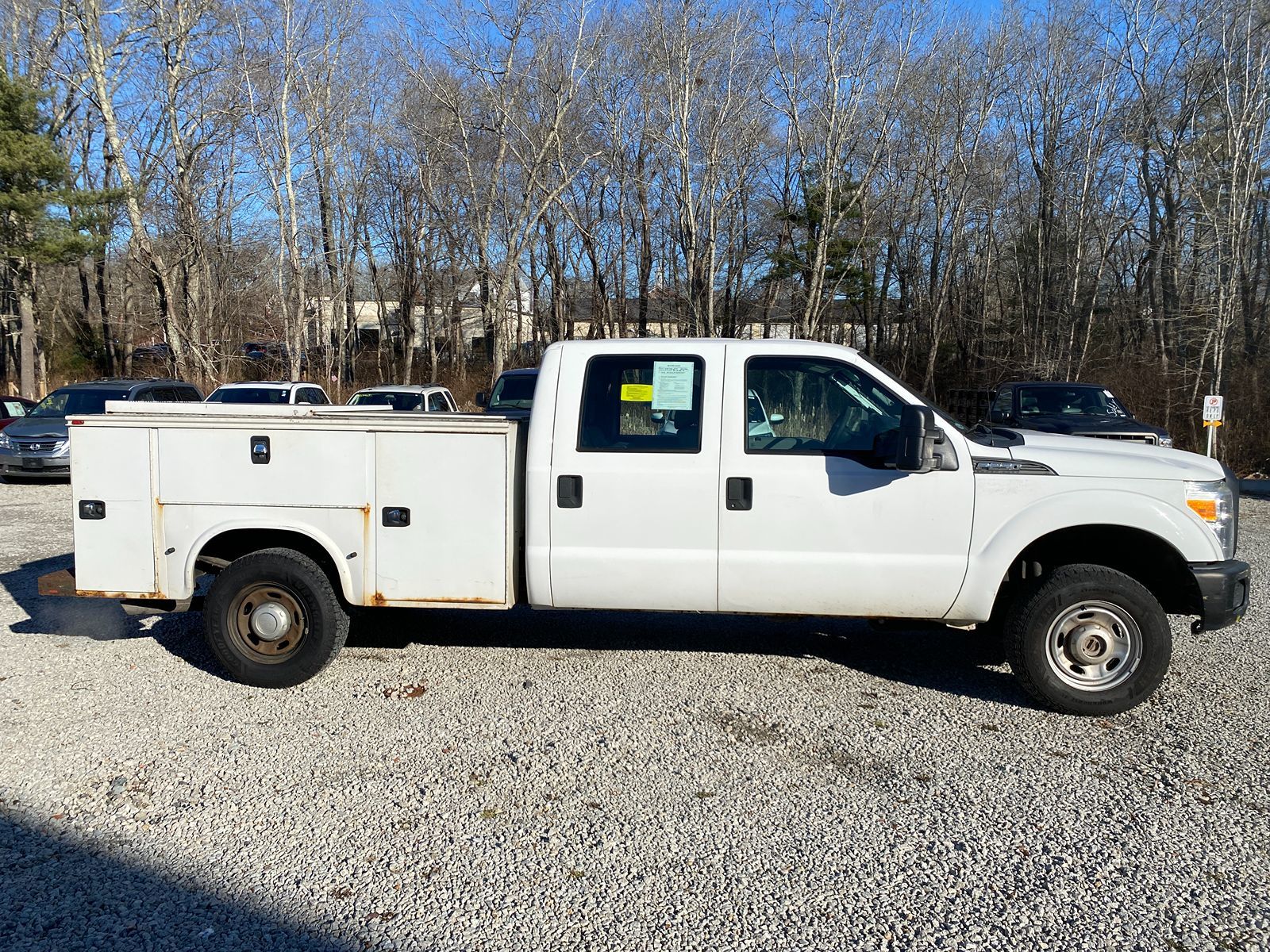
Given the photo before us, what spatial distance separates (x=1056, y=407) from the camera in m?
14.9

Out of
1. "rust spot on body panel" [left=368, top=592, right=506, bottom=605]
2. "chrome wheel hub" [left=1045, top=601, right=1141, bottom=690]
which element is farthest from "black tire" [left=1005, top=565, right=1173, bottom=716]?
"rust spot on body panel" [left=368, top=592, right=506, bottom=605]

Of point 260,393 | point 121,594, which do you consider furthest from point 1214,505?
point 260,393

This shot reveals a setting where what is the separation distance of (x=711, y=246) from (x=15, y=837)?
2370cm

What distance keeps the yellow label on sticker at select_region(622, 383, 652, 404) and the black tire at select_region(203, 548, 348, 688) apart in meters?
2.09

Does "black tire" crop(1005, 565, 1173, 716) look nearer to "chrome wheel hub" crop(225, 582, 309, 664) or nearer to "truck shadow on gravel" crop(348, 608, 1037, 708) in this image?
"truck shadow on gravel" crop(348, 608, 1037, 708)

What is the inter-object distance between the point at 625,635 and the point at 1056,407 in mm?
11108

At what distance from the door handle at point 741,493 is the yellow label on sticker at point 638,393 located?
2.19 feet

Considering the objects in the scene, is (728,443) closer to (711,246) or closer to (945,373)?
(711,246)

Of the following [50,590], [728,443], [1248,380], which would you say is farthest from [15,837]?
[1248,380]

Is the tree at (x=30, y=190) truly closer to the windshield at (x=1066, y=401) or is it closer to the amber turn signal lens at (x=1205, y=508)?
the windshield at (x=1066, y=401)

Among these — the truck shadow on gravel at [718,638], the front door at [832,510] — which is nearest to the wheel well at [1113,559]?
the front door at [832,510]

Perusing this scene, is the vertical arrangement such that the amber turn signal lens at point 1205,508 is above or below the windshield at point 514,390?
below

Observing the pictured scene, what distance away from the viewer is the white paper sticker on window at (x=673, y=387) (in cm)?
507

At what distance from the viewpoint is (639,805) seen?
395 cm
